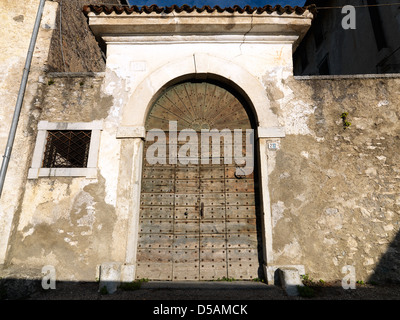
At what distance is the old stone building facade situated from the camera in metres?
4.06

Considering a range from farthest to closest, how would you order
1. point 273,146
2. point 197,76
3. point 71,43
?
point 71,43
point 197,76
point 273,146

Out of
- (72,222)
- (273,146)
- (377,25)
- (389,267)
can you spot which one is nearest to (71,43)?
(72,222)

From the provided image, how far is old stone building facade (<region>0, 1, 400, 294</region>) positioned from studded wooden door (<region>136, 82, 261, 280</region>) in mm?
21

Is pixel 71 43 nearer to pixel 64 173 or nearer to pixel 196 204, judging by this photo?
pixel 64 173

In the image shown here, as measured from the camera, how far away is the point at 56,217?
4.16 m

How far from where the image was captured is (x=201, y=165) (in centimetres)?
472

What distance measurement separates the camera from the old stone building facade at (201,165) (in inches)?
160

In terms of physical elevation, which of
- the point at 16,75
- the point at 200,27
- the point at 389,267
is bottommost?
the point at 389,267

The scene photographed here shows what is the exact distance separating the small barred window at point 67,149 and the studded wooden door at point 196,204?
1.09 metres

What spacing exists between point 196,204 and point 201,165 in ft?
2.39

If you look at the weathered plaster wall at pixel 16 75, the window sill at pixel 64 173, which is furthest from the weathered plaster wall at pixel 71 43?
the window sill at pixel 64 173
